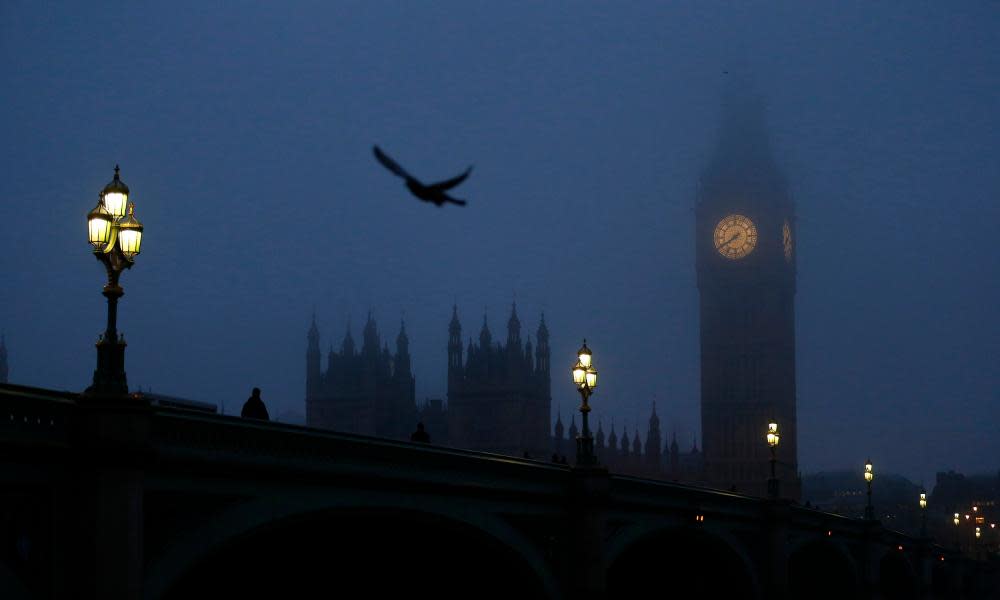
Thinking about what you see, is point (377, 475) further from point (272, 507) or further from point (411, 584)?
point (411, 584)

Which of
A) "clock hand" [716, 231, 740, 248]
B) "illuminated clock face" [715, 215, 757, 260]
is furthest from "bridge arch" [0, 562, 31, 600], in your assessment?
"clock hand" [716, 231, 740, 248]

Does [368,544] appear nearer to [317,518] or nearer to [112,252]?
[317,518]

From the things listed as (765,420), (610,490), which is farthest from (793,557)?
(765,420)

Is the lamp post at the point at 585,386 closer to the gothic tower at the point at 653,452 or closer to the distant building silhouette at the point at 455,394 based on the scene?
the distant building silhouette at the point at 455,394

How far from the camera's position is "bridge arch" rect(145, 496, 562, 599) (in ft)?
66.3

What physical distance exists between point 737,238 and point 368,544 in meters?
129

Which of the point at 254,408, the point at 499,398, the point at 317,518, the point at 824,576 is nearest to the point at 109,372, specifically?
the point at 317,518

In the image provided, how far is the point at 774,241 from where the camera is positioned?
15650 cm

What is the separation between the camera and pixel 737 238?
158 meters

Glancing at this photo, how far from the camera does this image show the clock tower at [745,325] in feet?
515

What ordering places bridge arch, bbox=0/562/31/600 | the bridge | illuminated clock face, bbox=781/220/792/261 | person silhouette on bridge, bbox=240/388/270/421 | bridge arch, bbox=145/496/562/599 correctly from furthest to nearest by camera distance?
illuminated clock face, bbox=781/220/792/261, person silhouette on bridge, bbox=240/388/270/421, bridge arch, bbox=145/496/562/599, the bridge, bridge arch, bbox=0/562/31/600

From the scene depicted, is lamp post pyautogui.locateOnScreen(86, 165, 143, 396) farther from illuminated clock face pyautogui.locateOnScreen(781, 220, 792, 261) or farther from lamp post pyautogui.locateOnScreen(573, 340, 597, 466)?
illuminated clock face pyautogui.locateOnScreen(781, 220, 792, 261)

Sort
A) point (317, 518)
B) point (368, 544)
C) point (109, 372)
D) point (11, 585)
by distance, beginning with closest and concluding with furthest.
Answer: point (11, 585), point (109, 372), point (317, 518), point (368, 544)

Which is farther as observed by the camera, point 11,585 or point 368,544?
point 368,544
